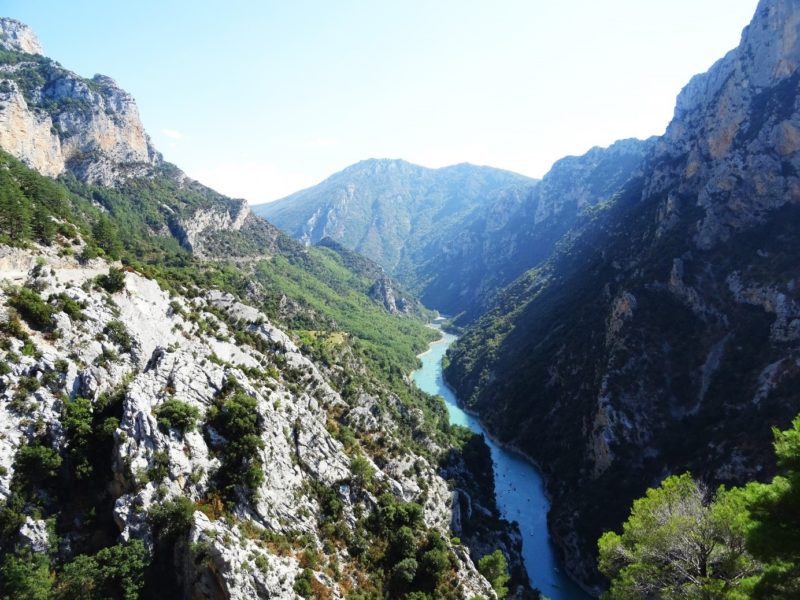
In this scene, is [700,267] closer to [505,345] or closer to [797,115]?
[797,115]

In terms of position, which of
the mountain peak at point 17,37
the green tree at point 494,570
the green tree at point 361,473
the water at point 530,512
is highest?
the mountain peak at point 17,37

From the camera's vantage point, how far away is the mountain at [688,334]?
65.5m

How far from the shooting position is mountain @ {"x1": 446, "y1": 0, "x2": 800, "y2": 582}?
6550 centimetres

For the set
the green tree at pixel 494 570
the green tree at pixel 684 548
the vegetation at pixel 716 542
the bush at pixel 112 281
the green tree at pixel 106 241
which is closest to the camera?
the vegetation at pixel 716 542

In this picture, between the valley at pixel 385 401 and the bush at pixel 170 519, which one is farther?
the bush at pixel 170 519

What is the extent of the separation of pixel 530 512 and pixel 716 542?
62.3 meters

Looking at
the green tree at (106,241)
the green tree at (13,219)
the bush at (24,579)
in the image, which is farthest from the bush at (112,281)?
the bush at (24,579)

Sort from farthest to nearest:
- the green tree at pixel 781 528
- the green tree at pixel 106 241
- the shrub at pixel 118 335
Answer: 1. the green tree at pixel 106 241
2. the shrub at pixel 118 335
3. the green tree at pixel 781 528

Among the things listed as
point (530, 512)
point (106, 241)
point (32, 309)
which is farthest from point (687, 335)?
point (32, 309)

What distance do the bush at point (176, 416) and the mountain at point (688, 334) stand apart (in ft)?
182

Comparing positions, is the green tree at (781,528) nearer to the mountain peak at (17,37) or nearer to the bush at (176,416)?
the bush at (176,416)

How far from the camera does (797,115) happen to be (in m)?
84.4

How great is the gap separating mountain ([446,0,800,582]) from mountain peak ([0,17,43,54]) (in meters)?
170

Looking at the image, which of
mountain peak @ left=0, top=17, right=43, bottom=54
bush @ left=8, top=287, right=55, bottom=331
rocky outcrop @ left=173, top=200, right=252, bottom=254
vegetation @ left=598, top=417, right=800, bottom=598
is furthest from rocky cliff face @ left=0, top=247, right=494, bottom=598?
mountain peak @ left=0, top=17, right=43, bottom=54
